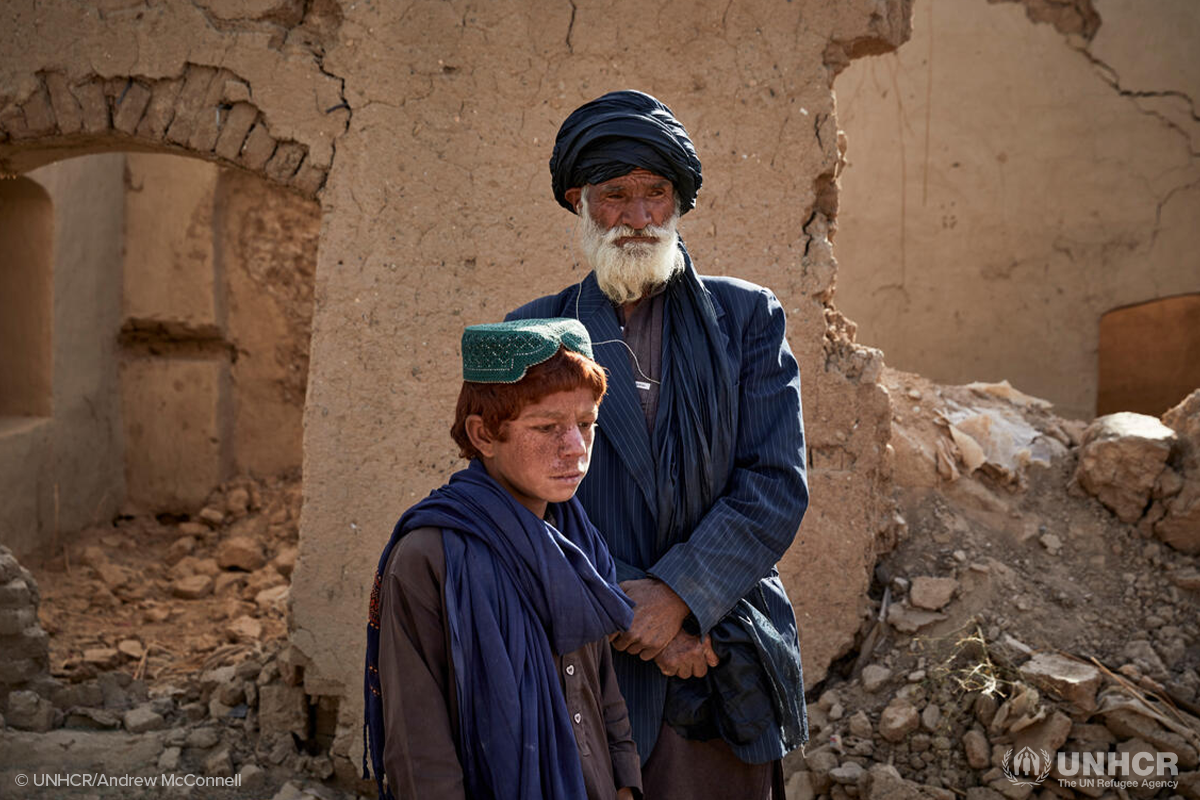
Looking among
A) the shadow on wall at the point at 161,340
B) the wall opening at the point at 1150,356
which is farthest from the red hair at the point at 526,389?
the wall opening at the point at 1150,356

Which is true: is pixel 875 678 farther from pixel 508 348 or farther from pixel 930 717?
pixel 508 348

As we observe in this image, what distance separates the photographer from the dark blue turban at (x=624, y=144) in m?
2.18

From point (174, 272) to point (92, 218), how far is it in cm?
62

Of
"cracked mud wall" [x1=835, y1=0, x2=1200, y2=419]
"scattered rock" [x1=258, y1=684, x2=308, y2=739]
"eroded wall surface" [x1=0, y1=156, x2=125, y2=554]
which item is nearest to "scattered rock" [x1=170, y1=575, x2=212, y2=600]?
"eroded wall surface" [x1=0, y1=156, x2=125, y2=554]

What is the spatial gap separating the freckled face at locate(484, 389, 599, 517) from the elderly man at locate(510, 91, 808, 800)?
0.35 m

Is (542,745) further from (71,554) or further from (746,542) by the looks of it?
(71,554)

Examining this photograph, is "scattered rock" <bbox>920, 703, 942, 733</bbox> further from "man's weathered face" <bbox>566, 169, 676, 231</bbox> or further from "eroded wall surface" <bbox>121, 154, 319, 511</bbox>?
"eroded wall surface" <bbox>121, 154, 319, 511</bbox>

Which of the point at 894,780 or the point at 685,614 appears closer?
the point at 685,614

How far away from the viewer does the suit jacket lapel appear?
2.15 m

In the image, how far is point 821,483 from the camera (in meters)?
3.73

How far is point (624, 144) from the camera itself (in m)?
2.20

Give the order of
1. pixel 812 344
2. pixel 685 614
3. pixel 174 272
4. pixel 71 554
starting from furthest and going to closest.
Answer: pixel 174 272 < pixel 71 554 < pixel 812 344 < pixel 685 614

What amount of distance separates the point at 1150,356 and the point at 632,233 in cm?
695

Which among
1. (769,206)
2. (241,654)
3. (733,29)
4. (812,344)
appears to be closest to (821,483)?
(812,344)
